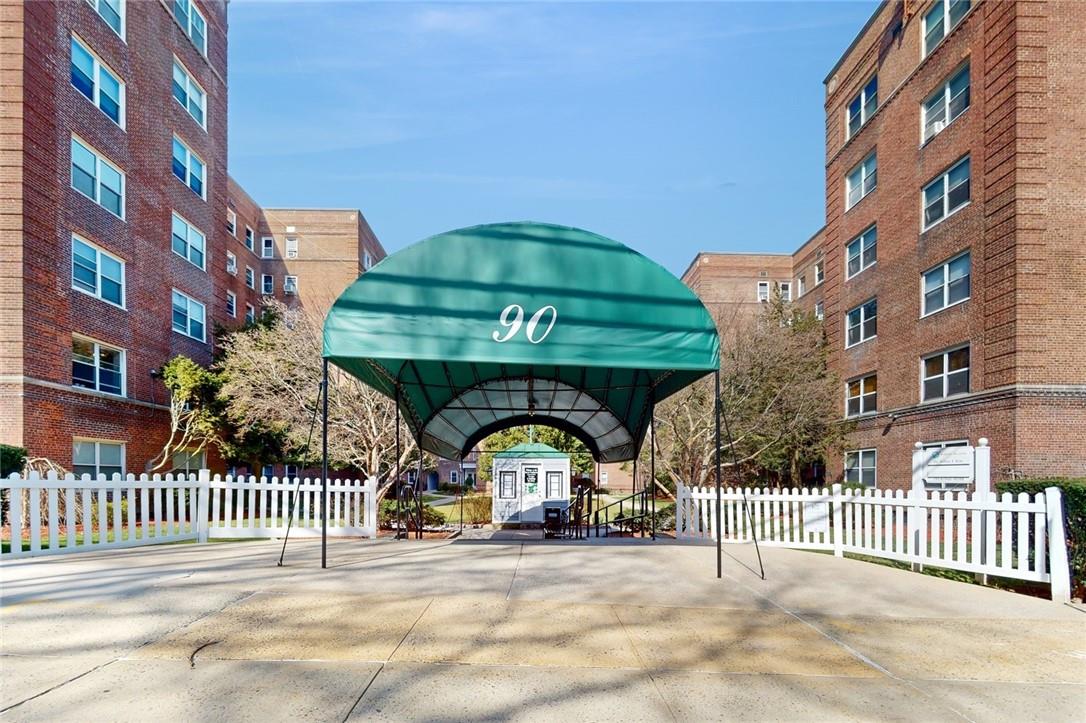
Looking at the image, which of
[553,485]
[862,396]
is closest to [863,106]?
[862,396]

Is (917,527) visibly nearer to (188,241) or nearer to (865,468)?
(865,468)

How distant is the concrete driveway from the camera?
4.21 m

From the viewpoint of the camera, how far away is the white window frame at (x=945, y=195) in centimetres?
1961

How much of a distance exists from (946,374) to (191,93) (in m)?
27.6

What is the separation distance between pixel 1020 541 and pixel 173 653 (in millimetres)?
9146

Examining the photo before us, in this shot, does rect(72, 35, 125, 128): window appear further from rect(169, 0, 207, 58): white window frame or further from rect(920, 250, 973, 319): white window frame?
rect(920, 250, 973, 319): white window frame

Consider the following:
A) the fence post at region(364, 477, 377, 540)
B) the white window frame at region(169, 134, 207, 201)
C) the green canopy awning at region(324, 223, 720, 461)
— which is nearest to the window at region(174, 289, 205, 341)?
the white window frame at region(169, 134, 207, 201)

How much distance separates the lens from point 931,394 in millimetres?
21281

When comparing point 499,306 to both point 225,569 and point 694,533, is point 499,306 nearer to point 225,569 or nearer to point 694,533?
point 225,569

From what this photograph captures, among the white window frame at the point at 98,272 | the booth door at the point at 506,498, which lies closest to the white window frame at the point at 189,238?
the white window frame at the point at 98,272

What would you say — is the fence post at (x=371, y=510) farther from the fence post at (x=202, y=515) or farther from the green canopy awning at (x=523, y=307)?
the green canopy awning at (x=523, y=307)

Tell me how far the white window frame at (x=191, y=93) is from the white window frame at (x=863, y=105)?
2514cm

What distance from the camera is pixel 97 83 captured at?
63.6 feet

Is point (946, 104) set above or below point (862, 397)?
above
